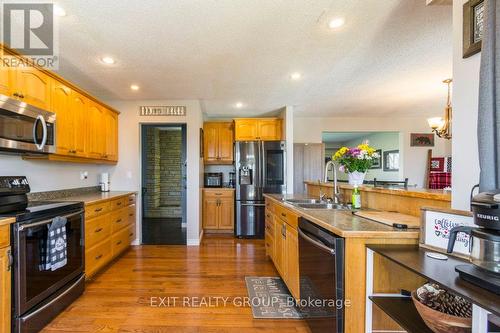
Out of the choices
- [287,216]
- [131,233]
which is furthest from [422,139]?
[131,233]

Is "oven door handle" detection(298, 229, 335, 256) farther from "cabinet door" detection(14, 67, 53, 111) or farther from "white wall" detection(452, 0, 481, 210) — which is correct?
"cabinet door" detection(14, 67, 53, 111)

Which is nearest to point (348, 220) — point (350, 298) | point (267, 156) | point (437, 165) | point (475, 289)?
point (350, 298)

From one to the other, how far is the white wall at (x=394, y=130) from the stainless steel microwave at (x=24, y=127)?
177 inches

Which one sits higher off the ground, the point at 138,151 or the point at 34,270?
the point at 138,151

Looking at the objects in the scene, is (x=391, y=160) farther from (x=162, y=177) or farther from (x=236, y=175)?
(x=162, y=177)

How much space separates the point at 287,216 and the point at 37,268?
206 cm

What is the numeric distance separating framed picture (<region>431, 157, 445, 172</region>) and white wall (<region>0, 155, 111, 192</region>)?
22.3ft

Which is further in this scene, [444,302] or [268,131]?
[268,131]

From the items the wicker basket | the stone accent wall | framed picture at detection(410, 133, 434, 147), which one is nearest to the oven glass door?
the wicker basket

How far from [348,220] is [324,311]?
59 centimetres

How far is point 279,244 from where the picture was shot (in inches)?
104

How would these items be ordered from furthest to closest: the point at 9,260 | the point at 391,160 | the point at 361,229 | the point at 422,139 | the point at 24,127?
the point at 391,160 < the point at 422,139 < the point at 24,127 < the point at 9,260 < the point at 361,229

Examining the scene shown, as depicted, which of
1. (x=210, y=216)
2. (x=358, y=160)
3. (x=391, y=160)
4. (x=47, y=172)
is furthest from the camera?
(x=391, y=160)

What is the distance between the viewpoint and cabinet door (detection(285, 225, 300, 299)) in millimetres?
2070
